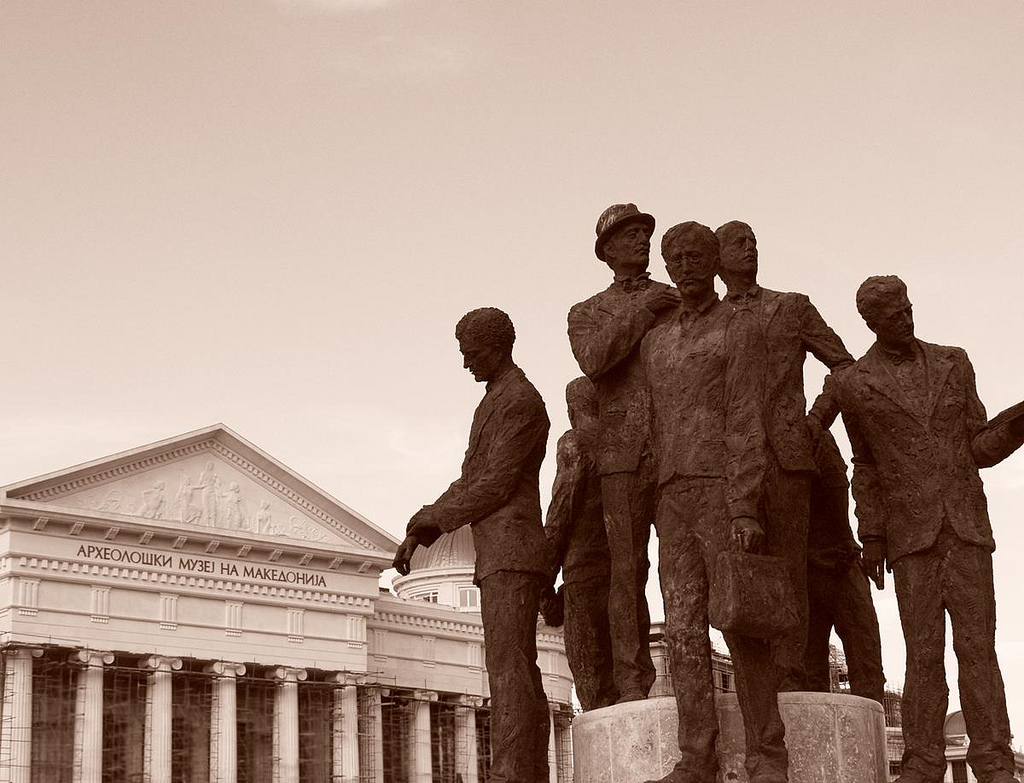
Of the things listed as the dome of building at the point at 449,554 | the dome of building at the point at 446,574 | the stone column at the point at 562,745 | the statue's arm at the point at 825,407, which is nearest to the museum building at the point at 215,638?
the stone column at the point at 562,745

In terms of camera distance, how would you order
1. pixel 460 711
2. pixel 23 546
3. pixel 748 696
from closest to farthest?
pixel 748 696, pixel 23 546, pixel 460 711

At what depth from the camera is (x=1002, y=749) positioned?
800 centimetres

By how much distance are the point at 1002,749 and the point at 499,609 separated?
8.54ft

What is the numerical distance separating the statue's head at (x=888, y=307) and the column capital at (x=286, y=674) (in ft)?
132

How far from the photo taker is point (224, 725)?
148ft

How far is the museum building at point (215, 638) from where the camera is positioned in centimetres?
4222

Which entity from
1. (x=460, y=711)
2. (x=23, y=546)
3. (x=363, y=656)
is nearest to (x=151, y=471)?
(x=23, y=546)

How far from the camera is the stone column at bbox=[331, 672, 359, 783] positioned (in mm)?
47375

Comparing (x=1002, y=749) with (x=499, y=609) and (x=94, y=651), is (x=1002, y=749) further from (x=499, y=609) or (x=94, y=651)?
(x=94, y=651)

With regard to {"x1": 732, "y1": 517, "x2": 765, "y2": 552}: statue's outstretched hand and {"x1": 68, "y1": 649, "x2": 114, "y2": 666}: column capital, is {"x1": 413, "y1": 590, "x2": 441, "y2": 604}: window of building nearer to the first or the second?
{"x1": 68, "y1": 649, "x2": 114, "y2": 666}: column capital

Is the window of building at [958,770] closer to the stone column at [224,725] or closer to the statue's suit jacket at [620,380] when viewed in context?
the stone column at [224,725]

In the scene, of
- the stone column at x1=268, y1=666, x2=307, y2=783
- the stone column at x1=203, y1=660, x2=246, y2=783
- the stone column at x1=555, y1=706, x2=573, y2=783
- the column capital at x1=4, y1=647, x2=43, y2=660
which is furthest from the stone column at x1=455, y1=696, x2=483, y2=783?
the column capital at x1=4, y1=647, x2=43, y2=660

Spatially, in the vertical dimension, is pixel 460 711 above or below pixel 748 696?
above

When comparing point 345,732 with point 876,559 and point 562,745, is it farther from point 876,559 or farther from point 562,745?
point 876,559
